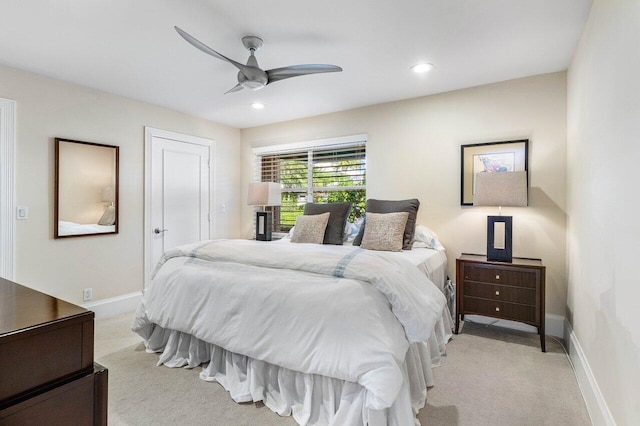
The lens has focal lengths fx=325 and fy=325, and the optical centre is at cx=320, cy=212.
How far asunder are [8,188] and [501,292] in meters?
4.42

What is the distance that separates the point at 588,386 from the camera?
1900 mm

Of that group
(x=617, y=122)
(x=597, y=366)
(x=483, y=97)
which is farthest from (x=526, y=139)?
(x=597, y=366)

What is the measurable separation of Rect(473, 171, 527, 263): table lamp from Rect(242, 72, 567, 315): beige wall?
367 mm

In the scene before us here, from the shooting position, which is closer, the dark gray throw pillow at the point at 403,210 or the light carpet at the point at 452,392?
the light carpet at the point at 452,392

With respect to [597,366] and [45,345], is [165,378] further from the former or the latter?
[597,366]

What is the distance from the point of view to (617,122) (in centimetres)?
151

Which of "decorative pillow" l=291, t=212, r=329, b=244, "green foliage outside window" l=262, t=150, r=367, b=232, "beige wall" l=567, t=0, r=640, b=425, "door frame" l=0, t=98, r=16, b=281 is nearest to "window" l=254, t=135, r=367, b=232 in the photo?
"green foliage outside window" l=262, t=150, r=367, b=232

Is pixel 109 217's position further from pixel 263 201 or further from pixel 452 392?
pixel 452 392

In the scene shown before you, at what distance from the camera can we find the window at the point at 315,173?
416cm

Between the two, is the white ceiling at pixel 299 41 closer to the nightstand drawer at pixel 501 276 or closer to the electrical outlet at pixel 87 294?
the nightstand drawer at pixel 501 276

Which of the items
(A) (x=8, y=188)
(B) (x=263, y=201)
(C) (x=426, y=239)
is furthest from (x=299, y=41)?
(A) (x=8, y=188)

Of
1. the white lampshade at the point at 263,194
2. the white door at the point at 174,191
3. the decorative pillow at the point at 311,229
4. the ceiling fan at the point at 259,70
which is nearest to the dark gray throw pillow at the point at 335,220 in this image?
the decorative pillow at the point at 311,229

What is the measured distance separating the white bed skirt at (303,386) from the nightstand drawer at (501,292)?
69cm

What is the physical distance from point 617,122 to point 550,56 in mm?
1549
